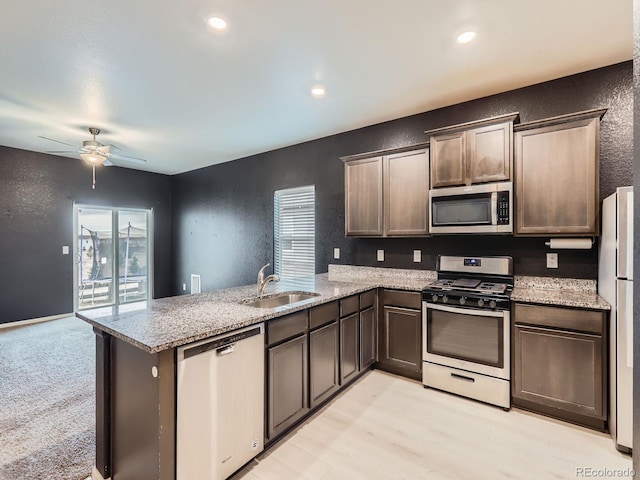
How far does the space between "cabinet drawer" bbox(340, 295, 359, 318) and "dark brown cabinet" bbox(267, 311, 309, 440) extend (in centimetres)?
53

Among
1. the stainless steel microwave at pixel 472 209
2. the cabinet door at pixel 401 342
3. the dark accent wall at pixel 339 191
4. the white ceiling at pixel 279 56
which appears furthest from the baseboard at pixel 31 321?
the stainless steel microwave at pixel 472 209

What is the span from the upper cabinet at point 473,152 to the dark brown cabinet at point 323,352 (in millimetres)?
1647

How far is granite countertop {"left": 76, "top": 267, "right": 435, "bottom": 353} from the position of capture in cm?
147

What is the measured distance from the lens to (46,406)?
2.59 m

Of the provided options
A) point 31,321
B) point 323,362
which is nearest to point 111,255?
point 31,321

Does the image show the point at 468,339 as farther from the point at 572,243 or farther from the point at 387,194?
the point at 387,194

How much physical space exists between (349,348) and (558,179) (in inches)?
88.5

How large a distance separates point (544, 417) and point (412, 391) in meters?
1.00

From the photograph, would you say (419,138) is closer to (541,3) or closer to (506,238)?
(506,238)

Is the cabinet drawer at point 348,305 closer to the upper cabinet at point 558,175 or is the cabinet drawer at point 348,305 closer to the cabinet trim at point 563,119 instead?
the upper cabinet at point 558,175

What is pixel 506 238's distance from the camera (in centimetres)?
296

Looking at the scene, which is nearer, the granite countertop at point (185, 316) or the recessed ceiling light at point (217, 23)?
the granite countertop at point (185, 316)

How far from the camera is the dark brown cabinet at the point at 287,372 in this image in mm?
1971

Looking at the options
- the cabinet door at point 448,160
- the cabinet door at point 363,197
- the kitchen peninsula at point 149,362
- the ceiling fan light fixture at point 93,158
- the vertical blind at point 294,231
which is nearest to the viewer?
the kitchen peninsula at point 149,362
